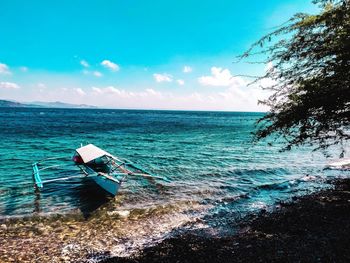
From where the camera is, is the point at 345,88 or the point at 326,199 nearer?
the point at 345,88

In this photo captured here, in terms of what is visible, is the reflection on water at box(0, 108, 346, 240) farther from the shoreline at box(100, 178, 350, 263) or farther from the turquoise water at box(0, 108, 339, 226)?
A: the shoreline at box(100, 178, 350, 263)

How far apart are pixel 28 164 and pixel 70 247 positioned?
1535cm

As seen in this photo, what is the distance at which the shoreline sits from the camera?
7.73m

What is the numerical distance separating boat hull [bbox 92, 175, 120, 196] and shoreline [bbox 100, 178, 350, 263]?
216 inches

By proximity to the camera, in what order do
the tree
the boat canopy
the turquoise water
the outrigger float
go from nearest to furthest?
the tree < the turquoise water < the outrigger float < the boat canopy

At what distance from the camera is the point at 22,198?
14.1m

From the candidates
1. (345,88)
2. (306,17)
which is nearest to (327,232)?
(345,88)

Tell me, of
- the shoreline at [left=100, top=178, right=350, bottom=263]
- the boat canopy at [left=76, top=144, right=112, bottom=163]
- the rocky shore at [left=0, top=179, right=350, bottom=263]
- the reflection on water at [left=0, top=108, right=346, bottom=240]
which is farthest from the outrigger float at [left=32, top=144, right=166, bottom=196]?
the shoreline at [left=100, top=178, right=350, bottom=263]

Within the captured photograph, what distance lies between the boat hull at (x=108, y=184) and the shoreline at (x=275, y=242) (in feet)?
18.0

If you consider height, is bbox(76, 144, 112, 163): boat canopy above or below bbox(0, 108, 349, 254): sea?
above

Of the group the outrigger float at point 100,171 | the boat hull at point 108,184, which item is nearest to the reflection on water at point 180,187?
the boat hull at point 108,184

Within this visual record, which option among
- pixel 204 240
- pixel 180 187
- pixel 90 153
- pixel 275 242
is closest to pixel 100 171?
pixel 90 153

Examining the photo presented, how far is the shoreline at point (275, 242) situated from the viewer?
7734 millimetres

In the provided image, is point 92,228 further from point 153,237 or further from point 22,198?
point 22,198
